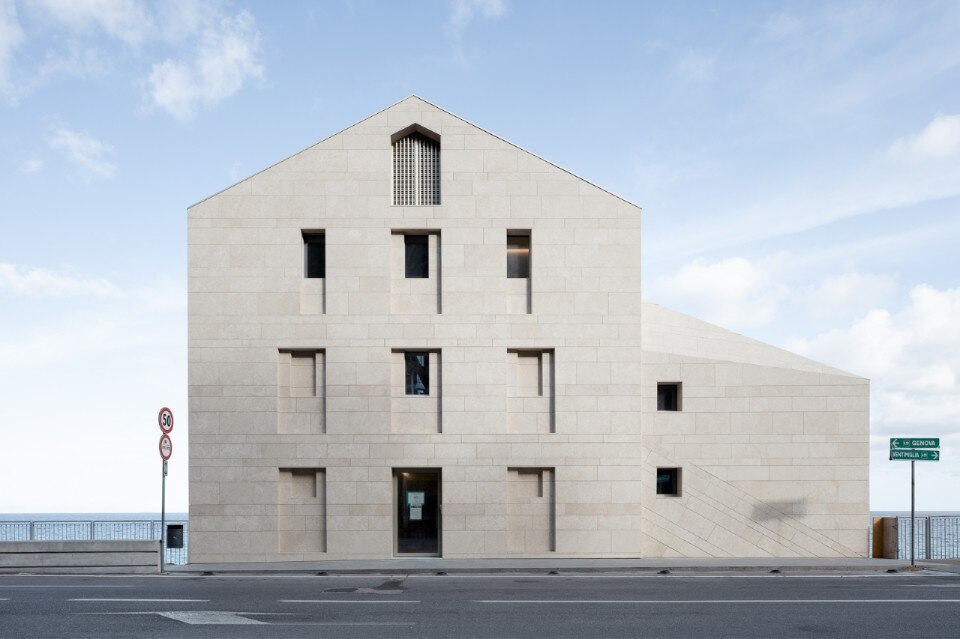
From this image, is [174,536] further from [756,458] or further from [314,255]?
[756,458]

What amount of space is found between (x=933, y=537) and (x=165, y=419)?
22.0 m

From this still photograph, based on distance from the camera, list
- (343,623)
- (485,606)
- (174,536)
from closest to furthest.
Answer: (343,623)
(485,606)
(174,536)

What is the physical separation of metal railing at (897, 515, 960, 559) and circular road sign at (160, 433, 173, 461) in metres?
19.9

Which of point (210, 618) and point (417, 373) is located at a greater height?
point (417, 373)

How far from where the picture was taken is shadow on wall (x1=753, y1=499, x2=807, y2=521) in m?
23.9

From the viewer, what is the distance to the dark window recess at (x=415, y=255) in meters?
24.1

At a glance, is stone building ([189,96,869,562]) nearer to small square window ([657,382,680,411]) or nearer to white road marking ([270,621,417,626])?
small square window ([657,382,680,411])

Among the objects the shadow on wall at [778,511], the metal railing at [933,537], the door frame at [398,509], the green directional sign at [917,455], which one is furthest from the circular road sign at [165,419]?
the metal railing at [933,537]

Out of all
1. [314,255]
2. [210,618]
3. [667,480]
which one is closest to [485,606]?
[210,618]

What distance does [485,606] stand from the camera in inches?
573

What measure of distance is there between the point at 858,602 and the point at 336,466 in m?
13.6

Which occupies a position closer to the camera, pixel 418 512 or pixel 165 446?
pixel 165 446

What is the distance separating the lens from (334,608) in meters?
14.5

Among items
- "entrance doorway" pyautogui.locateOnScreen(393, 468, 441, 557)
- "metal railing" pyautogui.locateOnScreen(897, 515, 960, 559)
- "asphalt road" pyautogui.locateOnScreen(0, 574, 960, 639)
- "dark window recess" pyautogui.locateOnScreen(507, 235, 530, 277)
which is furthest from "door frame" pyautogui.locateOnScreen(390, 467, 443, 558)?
"metal railing" pyautogui.locateOnScreen(897, 515, 960, 559)
